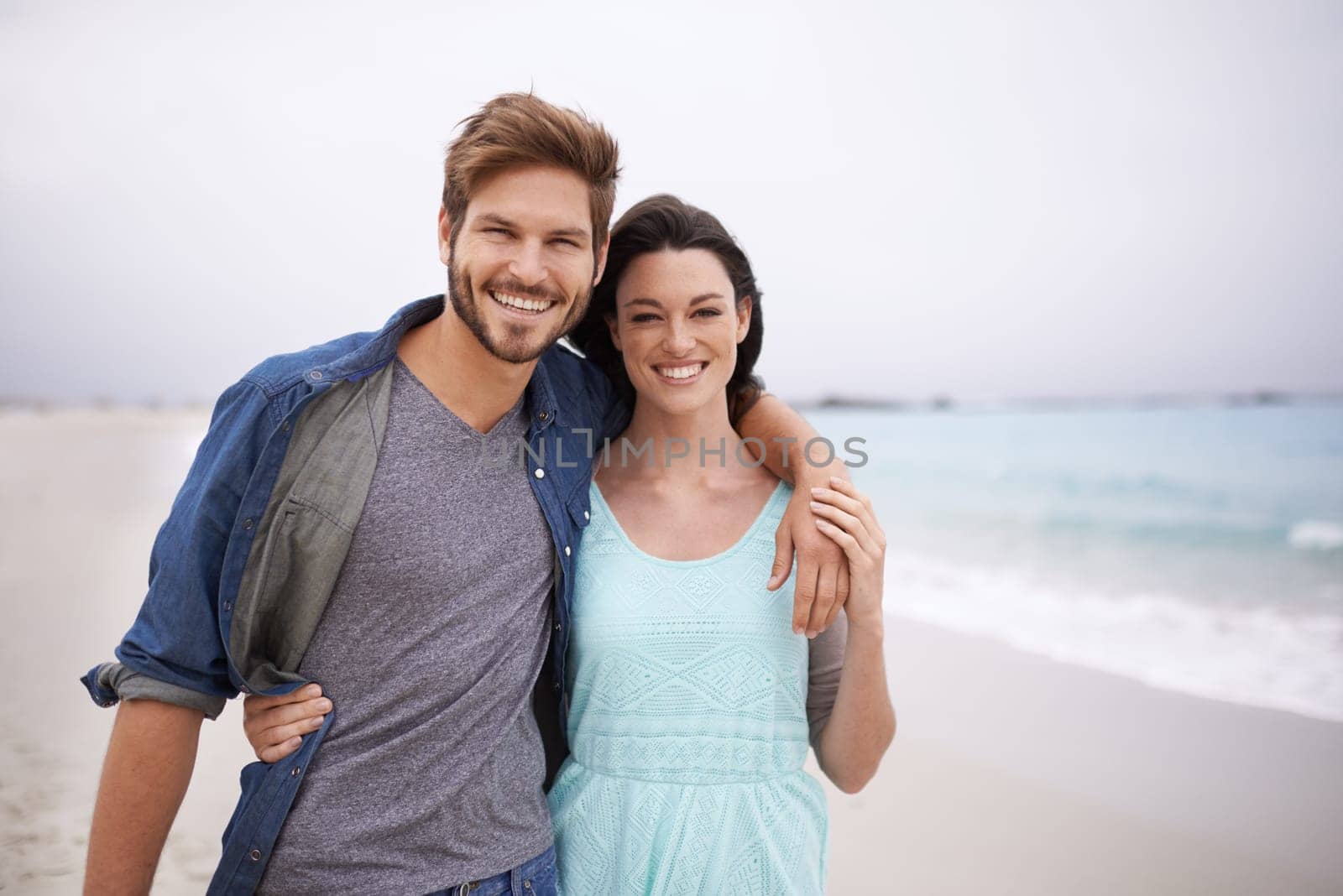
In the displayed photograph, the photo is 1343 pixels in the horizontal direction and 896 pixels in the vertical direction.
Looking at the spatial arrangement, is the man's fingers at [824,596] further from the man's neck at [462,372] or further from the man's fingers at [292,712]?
the man's fingers at [292,712]

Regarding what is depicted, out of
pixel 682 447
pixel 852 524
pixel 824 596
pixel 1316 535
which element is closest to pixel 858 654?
pixel 824 596

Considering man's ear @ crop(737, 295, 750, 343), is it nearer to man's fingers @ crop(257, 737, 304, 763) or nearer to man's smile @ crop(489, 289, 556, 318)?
man's smile @ crop(489, 289, 556, 318)

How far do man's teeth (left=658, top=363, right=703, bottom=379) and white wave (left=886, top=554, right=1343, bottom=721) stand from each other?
5690 millimetres

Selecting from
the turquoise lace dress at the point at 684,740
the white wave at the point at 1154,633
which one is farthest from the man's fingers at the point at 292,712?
the white wave at the point at 1154,633

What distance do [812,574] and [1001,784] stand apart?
3.61 meters

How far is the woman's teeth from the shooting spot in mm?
2379

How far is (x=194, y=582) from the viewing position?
5.67ft

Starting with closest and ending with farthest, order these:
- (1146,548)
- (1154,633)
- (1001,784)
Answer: (1001,784) < (1154,633) < (1146,548)

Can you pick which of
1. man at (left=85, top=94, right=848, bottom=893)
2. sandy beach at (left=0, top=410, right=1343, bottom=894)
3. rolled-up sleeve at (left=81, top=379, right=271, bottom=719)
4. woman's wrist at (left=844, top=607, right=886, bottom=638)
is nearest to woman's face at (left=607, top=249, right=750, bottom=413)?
man at (left=85, top=94, right=848, bottom=893)

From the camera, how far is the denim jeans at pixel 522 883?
188cm

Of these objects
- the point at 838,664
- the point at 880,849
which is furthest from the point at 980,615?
the point at 838,664

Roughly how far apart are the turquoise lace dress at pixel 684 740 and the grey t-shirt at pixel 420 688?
0.21 metres

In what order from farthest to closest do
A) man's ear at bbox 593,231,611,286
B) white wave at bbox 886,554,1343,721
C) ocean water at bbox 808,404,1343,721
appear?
ocean water at bbox 808,404,1343,721 → white wave at bbox 886,554,1343,721 → man's ear at bbox 593,231,611,286

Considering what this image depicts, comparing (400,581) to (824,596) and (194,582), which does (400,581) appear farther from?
(824,596)
